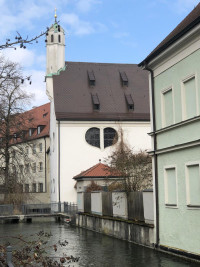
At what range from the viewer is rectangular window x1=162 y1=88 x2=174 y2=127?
16.2 meters

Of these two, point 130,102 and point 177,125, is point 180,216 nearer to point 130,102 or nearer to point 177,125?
point 177,125

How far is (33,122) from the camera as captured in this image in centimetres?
5984

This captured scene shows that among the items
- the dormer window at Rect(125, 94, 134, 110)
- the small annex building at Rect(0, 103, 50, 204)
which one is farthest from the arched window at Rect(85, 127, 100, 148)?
the small annex building at Rect(0, 103, 50, 204)

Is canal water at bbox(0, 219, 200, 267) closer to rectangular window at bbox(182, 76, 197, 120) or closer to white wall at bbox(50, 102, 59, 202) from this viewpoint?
rectangular window at bbox(182, 76, 197, 120)

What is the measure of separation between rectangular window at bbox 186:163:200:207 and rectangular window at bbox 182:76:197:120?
168 centimetres

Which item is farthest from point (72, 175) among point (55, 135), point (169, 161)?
point (169, 161)

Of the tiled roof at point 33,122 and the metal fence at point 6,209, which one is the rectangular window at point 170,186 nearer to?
the tiled roof at point 33,122

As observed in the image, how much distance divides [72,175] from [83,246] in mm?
25993

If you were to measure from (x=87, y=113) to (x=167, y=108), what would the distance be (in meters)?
29.5

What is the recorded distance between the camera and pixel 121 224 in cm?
2125

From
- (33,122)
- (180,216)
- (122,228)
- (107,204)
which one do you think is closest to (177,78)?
(180,216)

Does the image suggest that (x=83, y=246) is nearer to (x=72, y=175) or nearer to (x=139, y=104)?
(x=72, y=175)

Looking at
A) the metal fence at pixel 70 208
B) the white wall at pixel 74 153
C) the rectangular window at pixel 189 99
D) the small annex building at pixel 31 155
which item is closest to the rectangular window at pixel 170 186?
the rectangular window at pixel 189 99

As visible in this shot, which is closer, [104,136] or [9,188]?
[9,188]
